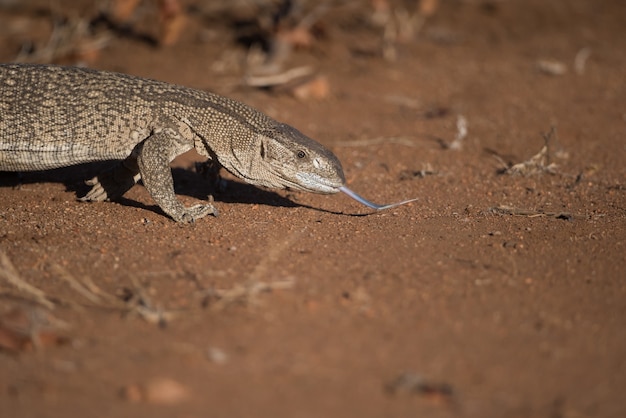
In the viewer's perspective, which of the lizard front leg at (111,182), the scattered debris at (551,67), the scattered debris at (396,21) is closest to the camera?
the lizard front leg at (111,182)

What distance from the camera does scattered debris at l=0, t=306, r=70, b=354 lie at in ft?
15.1

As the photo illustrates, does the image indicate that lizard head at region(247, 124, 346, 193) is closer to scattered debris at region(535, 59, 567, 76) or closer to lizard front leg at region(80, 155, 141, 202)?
lizard front leg at region(80, 155, 141, 202)

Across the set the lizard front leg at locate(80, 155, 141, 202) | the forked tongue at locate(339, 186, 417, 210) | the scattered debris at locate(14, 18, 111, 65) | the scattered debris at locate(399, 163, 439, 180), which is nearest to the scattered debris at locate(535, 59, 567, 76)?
the scattered debris at locate(399, 163, 439, 180)

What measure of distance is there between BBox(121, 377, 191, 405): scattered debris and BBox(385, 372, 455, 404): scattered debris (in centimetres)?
115

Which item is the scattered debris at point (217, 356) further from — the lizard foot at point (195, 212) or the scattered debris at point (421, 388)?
the lizard foot at point (195, 212)

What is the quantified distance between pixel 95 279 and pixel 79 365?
1.17m

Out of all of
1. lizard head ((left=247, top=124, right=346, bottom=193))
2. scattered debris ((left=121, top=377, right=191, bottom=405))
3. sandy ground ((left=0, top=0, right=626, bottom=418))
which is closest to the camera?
scattered debris ((left=121, top=377, right=191, bottom=405))

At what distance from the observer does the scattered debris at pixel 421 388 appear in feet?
13.8

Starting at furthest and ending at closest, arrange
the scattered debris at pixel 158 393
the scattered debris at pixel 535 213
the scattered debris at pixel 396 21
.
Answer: the scattered debris at pixel 396 21
the scattered debris at pixel 535 213
the scattered debris at pixel 158 393

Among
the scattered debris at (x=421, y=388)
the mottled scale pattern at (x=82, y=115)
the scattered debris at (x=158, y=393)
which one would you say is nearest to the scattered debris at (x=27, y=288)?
the scattered debris at (x=158, y=393)

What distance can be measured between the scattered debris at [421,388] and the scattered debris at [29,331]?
2030mm

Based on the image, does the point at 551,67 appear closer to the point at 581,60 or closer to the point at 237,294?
the point at 581,60

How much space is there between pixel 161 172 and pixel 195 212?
47 cm

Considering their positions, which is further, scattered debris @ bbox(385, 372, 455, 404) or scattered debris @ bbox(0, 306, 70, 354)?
scattered debris @ bbox(0, 306, 70, 354)
